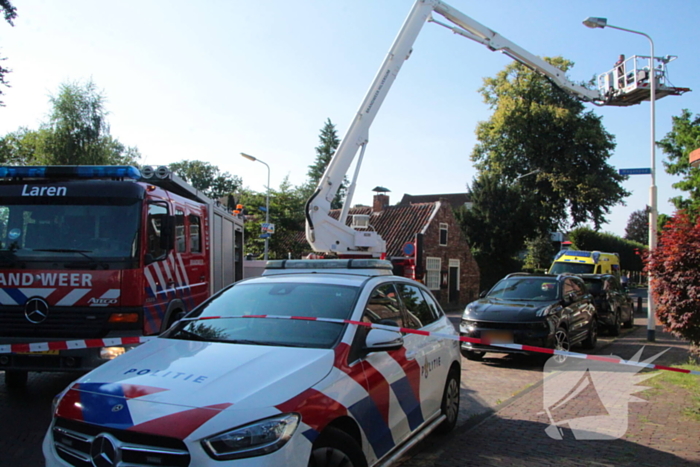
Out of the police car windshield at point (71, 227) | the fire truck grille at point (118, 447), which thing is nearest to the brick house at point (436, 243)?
the police car windshield at point (71, 227)

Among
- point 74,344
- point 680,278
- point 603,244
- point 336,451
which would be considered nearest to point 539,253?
point 603,244

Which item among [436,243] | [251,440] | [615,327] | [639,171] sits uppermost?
[639,171]

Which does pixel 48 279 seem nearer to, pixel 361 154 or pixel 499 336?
pixel 499 336

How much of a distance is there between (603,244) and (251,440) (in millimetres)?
50034

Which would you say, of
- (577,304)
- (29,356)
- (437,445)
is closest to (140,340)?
(29,356)

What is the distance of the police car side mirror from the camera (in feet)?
12.8

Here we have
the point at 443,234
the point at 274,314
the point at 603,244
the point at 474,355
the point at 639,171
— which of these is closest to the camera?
the point at 274,314

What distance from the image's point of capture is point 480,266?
3444cm

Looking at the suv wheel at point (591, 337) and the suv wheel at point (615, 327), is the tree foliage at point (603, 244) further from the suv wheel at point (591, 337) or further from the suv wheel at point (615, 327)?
the suv wheel at point (591, 337)

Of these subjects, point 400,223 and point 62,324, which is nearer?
point 62,324

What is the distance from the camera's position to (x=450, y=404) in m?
5.71

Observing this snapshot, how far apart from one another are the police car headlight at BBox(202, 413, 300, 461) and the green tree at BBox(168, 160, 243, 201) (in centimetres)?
7997

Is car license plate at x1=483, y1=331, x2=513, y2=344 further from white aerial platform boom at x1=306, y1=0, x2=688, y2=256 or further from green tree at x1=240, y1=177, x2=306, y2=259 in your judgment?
green tree at x1=240, y1=177, x2=306, y2=259

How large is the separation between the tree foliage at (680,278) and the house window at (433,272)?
61.1ft
